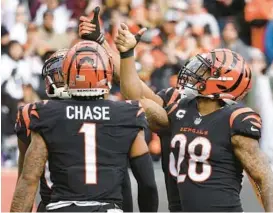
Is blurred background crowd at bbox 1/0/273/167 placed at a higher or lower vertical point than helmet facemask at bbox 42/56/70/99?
lower

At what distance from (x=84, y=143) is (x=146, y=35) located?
24.9 ft

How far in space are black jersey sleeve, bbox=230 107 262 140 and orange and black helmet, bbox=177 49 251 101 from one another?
0.18m

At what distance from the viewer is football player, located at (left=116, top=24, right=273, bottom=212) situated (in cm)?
489

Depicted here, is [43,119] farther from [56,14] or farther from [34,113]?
[56,14]

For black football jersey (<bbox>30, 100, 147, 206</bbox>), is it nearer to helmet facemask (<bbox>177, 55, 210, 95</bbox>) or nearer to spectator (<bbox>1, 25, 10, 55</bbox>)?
helmet facemask (<bbox>177, 55, 210, 95</bbox>)

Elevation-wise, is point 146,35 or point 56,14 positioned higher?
point 56,14

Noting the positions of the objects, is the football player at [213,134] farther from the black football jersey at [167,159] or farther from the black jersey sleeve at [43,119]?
the black jersey sleeve at [43,119]

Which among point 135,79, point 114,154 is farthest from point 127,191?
point 114,154

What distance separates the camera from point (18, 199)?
4.67 meters

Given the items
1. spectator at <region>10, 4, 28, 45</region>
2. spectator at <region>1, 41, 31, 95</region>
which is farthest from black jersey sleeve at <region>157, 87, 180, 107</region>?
spectator at <region>10, 4, 28, 45</region>

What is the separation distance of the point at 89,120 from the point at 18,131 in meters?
0.51

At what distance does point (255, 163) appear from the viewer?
487cm

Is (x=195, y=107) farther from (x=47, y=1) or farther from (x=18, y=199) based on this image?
(x=47, y=1)

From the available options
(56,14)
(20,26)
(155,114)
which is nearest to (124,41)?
(155,114)
